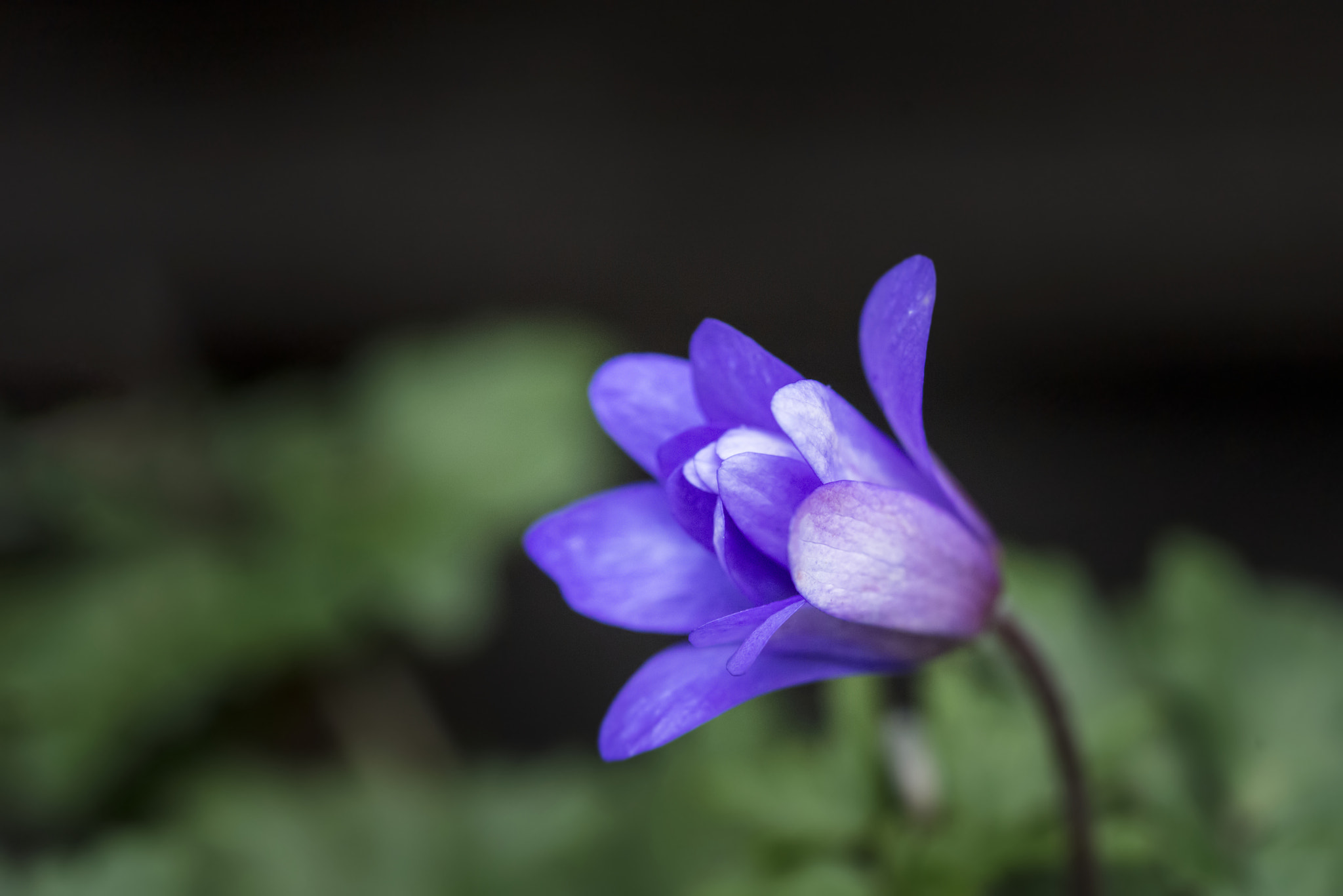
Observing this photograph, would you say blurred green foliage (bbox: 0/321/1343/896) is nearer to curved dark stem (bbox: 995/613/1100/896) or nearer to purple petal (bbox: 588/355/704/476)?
curved dark stem (bbox: 995/613/1100/896)

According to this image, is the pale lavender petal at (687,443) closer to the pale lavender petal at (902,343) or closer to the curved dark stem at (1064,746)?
the pale lavender petal at (902,343)

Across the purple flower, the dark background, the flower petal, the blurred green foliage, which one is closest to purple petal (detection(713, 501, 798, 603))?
the purple flower

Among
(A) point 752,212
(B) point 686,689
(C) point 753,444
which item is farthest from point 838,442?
(A) point 752,212

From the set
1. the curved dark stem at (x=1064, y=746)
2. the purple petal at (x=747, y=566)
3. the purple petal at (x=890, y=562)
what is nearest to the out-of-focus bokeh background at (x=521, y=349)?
the curved dark stem at (x=1064, y=746)

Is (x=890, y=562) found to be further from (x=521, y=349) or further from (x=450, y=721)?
(x=450, y=721)

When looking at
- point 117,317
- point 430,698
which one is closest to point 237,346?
point 117,317
